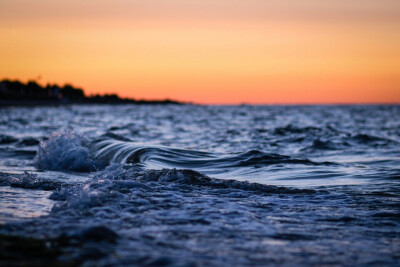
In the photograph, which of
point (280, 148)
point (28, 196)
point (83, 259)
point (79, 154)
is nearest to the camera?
point (83, 259)

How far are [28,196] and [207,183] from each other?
8.87 feet

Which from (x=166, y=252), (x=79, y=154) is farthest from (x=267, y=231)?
(x=79, y=154)

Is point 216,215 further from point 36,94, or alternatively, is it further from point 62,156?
point 36,94

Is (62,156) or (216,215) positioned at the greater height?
(216,215)

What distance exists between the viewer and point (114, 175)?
7.73m

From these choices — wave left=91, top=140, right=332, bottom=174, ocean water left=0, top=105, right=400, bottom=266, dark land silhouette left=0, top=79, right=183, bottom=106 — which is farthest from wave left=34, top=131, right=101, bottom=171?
dark land silhouette left=0, top=79, right=183, bottom=106

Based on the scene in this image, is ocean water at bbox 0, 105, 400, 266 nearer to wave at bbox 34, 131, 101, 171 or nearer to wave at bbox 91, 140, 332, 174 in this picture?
wave at bbox 91, 140, 332, 174

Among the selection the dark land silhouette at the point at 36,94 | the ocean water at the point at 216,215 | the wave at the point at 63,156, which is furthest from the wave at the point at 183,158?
the dark land silhouette at the point at 36,94

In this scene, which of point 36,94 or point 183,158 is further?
point 36,94

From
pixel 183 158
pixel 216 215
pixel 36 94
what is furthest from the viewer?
pixel 36 94

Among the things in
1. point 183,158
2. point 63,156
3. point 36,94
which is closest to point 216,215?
point 183,158

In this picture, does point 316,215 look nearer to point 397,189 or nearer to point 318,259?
point 318,259

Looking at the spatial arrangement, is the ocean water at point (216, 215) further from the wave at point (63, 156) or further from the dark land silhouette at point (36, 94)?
the dark land silhouette at point (36, 94)

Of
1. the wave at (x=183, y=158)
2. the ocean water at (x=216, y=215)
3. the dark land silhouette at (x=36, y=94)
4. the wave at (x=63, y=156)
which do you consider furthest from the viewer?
the dark land silhouette at (x=36, y=94)
